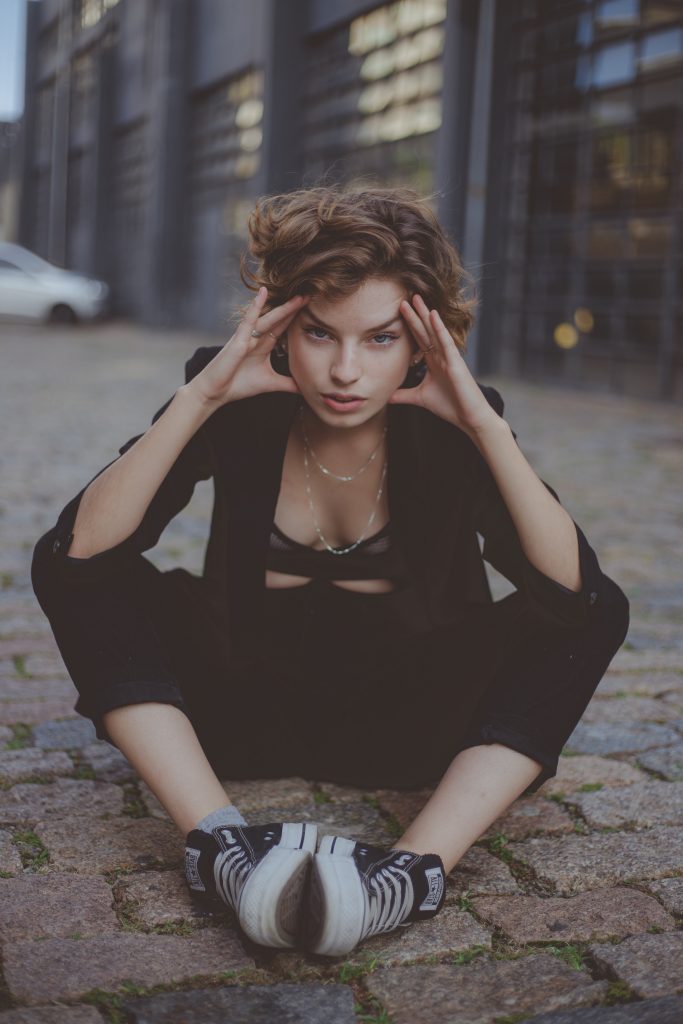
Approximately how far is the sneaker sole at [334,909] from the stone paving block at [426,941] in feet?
0.34

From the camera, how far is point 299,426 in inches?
109

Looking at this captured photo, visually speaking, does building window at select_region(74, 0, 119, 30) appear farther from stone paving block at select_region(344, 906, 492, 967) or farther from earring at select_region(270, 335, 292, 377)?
stone paving block at select_region(344, 906, 492, 967)

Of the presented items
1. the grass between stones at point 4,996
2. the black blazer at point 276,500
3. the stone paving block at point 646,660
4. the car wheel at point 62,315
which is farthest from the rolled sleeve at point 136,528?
the car wheel at point 62,315

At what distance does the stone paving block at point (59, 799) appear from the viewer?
Result: 8.54 ft

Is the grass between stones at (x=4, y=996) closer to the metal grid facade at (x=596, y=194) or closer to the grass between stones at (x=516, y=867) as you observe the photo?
the grass between stones at (x=516, y=867)

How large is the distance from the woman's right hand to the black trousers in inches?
16.0

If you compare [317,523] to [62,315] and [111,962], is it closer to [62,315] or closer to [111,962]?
[111,962]

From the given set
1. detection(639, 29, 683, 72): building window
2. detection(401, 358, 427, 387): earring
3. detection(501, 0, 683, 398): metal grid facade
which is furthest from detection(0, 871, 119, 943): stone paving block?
detection(639, 29, 683, 72): building window

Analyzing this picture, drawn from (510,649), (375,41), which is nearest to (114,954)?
(510,649)

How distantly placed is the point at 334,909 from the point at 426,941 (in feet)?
0.90

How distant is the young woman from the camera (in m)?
2.36

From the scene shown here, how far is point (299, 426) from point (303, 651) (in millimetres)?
516

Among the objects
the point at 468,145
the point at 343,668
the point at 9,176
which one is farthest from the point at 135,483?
the point at 9,176

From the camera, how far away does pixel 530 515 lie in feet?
8.02
